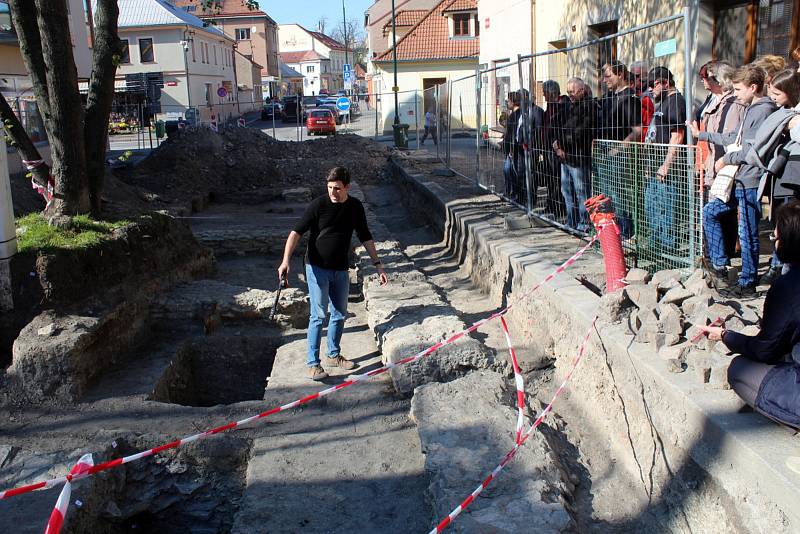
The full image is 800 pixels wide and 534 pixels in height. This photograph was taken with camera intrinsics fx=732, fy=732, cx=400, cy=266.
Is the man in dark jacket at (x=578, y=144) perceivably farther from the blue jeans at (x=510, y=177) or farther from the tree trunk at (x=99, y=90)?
the tree trunk at (x=99, y=90)

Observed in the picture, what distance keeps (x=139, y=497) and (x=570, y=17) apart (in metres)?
12.7

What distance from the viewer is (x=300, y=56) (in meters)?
110

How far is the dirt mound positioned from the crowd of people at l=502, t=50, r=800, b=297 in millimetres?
9959

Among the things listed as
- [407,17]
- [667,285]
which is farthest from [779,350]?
[407,17]

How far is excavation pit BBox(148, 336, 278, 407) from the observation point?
7223 millimetres

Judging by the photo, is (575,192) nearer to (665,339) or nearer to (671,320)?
(671,320)

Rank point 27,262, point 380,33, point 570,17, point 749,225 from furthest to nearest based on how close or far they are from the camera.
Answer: point 380,33, point 570,17, point 27,262, point 749,225

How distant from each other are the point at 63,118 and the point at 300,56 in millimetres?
106890

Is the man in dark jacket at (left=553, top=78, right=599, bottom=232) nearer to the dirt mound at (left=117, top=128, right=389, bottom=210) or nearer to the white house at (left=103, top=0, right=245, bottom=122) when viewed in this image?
the dirt mound at (left=117, top=128, right=389, bottom=210)

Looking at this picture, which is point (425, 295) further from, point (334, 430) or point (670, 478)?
point (670, 478)

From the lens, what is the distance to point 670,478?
389 cm

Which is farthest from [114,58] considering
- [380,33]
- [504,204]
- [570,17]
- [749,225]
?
[380,33]

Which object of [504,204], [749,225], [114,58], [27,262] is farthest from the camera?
[504,204]

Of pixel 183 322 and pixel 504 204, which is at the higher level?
pixel 504 204
